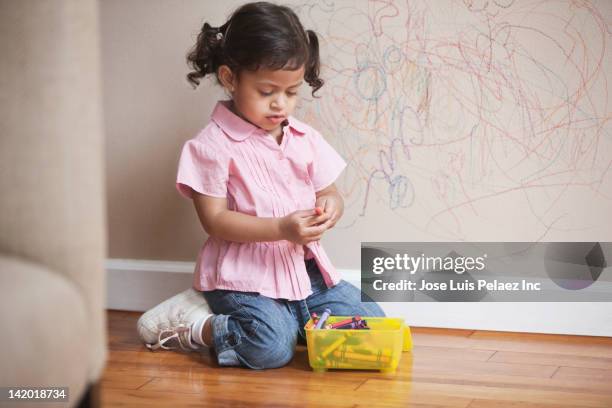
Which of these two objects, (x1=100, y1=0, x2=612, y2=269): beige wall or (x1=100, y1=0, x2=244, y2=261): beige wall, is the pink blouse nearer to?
(x1=100, y1=0, x2=612, y2=269): beige wall

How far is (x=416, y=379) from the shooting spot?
1.41 meters

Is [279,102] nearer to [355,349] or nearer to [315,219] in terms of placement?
[315,219]

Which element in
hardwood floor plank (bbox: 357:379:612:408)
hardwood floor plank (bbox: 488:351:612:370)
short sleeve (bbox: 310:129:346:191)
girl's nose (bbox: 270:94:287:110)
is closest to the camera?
hardwood floor plank (bbox: 357:379:612:408)

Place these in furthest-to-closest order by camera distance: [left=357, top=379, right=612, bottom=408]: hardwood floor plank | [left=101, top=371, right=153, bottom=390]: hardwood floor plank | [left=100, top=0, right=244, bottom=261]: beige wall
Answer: [left=100, top=0, right=244, bottom=261]: beige wall < [left=101, top=371, right=153, bottom=390]: hardwood floor plank < [left=357, top=379, right=612, bottom=408]: hardwood floor plank

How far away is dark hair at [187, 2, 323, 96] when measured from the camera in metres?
1.58

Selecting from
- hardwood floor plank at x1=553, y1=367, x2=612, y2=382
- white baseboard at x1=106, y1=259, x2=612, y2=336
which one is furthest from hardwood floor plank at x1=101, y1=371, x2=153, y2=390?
hardwood floor plank at x1=553, y1=367, x2=612, y2=382

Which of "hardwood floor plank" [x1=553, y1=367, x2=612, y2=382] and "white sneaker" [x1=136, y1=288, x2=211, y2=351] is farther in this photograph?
"white sneaker" [x1=136, y1=288, x2=211, y2=351]

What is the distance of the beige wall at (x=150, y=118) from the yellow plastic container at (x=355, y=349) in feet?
1.84

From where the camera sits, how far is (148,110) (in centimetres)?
196

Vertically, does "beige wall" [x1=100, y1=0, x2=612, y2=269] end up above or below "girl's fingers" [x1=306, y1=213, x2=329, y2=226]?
above

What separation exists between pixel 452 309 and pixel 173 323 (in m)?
0.59

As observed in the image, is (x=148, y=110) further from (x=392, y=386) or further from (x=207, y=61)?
(x=392, y=386)

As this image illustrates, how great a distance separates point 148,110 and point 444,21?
72 centimetres

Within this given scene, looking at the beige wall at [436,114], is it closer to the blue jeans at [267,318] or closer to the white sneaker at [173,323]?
the blue jeans at [267,318]
